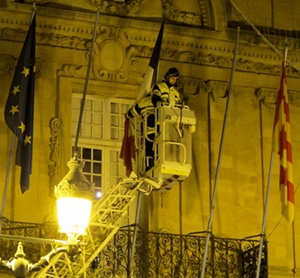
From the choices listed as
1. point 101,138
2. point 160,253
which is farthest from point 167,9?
point 160,253

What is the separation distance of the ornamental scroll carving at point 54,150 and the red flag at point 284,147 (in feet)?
10.1

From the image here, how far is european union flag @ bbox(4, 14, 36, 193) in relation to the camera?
17969 millimetres

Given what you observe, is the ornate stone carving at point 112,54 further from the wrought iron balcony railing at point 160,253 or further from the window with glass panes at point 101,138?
the wrought iron balcony railing at point 160,253

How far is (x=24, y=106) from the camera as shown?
1825 centimetres

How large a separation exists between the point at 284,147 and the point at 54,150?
3255mm

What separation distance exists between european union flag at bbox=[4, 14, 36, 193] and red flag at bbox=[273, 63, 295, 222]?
3.57 meters

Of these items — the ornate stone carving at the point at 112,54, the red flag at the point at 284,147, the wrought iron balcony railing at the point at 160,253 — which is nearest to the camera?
the wrought iron balcony railing at the point at 160,253

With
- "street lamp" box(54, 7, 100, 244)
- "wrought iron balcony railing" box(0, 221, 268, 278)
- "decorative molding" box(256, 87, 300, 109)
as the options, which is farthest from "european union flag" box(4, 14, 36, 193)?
"street lamp" box(54, 7, 100, 244)

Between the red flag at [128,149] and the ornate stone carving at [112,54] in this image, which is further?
the ornate stone carving at [112,54]

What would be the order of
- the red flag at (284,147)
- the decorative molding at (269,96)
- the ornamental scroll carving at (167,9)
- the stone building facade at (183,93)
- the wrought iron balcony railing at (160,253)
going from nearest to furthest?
the wrought iron balcony railing at (160,253) → the red flag at (284,147) → the stone building facade at (183,93) → the ornamental scroll carving at (167,9) → the decorative molding at (269,96)

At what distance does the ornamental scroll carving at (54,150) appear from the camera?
19.2 meters

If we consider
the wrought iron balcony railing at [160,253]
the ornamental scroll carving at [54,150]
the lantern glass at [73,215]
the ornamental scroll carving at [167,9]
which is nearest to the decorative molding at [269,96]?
the ornamental scroll carving at [167,9]

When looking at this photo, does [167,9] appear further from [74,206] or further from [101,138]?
[74,206]

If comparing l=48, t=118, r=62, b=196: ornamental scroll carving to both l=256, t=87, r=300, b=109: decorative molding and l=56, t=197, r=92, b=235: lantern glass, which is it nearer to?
l=256, t=87, r=300, b=109: decorative molding
